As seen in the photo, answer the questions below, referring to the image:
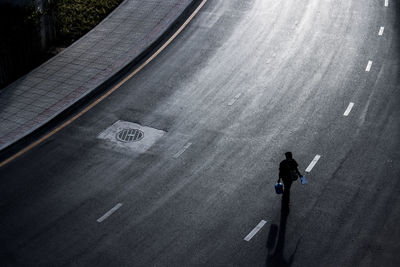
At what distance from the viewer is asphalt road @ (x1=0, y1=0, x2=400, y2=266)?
12.7 m

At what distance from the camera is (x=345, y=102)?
18.4 metres

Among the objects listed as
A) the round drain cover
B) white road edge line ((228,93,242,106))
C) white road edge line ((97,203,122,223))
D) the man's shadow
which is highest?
white road edge line ((228,93,242,106))

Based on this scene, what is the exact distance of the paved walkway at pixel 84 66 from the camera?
59.3 feet

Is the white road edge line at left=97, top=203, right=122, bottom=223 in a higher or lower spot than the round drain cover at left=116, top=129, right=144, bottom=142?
lower

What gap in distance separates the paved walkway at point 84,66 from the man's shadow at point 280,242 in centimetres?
809

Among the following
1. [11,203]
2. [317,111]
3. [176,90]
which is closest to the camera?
[11,203]

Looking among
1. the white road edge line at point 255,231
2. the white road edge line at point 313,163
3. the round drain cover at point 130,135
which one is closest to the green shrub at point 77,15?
the round drain cover at point 130,135

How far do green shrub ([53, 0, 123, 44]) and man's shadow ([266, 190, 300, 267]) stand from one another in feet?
41.4

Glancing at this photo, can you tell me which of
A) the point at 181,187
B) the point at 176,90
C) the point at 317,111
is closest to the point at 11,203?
the point at 181,187

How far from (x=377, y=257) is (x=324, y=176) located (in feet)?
10.3

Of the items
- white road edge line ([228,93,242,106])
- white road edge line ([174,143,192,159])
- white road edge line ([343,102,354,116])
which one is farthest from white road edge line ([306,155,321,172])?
white road edge line ([228,93,242,106])

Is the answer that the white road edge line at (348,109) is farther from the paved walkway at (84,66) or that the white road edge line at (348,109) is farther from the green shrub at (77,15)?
the green shrub at (77,15)

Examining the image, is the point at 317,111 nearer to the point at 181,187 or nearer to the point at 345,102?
the point at 345,102

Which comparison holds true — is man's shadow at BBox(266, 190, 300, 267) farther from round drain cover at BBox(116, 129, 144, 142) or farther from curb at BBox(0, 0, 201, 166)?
curb at BBox(0, 0, 201, 166)
